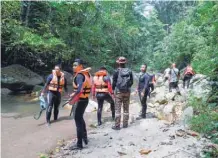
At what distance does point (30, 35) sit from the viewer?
15.7 metres

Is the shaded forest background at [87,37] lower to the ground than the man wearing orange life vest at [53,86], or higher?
higher

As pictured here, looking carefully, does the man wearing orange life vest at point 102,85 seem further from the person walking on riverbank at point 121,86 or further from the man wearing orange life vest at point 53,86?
the man wearing orange life vest at point 53,86

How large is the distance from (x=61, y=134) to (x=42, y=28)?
10525 millimetres

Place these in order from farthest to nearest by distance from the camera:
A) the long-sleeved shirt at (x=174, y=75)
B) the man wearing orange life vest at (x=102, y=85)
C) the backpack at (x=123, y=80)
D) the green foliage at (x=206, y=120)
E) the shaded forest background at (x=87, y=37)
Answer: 1. the long-sleeved shirt at (x=174, y=75)
2. the shaded forest background at (x=87, y=37)
3. the man wearing orange life vest at (x=102, y=85)
4. the backpack at (x=123, y=80)
5. the green foliage at (x=206, y=120)

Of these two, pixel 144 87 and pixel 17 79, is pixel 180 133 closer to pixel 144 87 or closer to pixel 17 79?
pixel 144 87

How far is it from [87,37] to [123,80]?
45.2 ft

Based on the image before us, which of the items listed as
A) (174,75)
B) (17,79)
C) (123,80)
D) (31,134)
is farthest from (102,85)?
(17,79)

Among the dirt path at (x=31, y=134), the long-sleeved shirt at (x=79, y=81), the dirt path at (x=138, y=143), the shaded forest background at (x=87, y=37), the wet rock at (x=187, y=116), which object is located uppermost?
the shaded forest background at (x=87, y=37)

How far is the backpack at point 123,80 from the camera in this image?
850 cm

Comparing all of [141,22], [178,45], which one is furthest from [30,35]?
[141,22]

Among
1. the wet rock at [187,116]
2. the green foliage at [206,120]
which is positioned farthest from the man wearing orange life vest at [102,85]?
the green foliage at [206,120]

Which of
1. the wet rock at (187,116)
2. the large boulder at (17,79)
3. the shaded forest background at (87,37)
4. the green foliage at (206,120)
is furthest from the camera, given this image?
the large boulder at (17,79)

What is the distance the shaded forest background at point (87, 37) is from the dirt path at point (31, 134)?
3.94 metres

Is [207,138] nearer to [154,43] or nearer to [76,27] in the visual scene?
[76,27]
